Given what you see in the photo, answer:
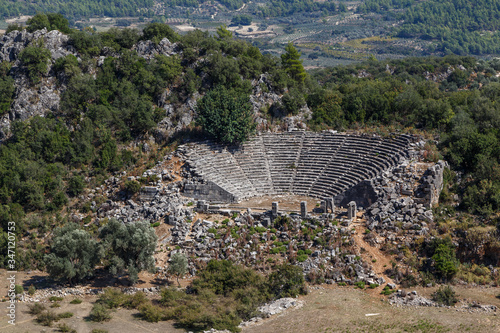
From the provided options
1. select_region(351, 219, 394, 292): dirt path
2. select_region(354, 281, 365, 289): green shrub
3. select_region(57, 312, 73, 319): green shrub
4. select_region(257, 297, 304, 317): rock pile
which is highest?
select_region(351, 219, 394, 292): dirt path

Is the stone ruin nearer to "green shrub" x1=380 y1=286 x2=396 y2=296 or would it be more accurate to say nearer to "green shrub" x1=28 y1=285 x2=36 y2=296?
"green shrub" x1=380 y1=286 x2=396 y2=296

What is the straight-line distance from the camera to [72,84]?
2532 inches

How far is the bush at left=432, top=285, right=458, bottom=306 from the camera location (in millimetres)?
39375

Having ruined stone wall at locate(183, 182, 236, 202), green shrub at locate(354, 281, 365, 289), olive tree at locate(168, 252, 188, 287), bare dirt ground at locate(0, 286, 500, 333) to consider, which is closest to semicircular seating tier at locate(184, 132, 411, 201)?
ruined stone wall at locate(183, 182, 236, 202)

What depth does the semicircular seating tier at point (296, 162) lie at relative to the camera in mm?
55938

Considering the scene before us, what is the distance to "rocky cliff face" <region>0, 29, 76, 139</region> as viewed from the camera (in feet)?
205

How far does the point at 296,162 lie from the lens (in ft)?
196

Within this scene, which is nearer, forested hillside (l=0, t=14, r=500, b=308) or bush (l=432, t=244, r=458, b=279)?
bush (l=432, t=244, r=458, b=279)

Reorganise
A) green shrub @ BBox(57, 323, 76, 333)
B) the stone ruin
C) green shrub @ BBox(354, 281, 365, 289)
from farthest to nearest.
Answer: the stone ruin → green shrub @ BBox(354, 281, 365, 289) → green shrub @ BBox(57, 323, 76, 333)

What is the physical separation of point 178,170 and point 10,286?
63.2 ft

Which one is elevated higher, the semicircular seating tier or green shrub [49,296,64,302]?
the semicircular seating tier

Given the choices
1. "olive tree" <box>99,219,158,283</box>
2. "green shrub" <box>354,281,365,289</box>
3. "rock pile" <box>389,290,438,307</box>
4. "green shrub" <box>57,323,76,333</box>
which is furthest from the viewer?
"olive tree" <box>99,219,158,283</box>

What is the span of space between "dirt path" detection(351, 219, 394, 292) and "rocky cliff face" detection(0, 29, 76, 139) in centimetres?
3728

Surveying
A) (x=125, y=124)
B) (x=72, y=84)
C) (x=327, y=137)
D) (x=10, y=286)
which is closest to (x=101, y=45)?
(x=72, y=84)
